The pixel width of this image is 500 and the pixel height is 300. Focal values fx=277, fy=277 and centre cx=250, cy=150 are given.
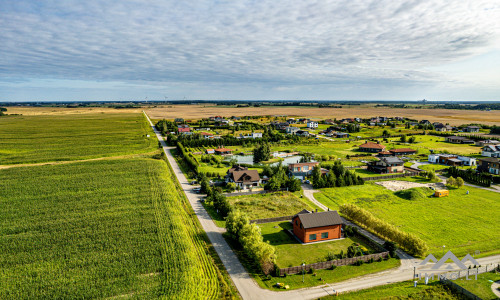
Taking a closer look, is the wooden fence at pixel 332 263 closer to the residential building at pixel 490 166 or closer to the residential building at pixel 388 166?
the residential building at pixel 388 166

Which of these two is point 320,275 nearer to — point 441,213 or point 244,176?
point 441,213

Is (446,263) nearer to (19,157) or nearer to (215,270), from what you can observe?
(215,270)

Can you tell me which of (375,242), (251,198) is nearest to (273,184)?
(251,198)

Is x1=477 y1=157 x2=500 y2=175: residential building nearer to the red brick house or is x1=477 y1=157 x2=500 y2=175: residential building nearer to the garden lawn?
the garden lawn

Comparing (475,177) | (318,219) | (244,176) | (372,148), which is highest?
(372,148)

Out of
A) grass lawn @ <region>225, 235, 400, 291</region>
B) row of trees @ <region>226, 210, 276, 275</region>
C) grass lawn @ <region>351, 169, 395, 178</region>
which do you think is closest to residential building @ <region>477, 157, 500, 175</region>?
grass lawn @ <region>351, 169, 395, 178</region>

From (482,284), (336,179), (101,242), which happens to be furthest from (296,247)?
(336,179)
